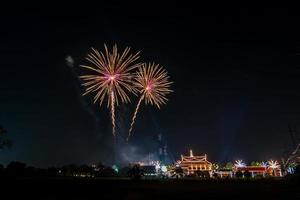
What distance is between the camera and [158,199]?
29422mm

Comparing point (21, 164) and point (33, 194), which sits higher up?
point (21, 164)

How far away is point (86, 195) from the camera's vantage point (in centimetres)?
3178

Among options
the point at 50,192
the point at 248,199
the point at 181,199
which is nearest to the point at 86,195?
the point at 50,192

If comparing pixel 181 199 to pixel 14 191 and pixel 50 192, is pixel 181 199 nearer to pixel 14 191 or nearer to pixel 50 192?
pixel 50 192

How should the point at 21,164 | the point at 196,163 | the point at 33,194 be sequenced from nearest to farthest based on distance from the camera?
the point at 33,194 < the point at 21,164 < the point at 196,163

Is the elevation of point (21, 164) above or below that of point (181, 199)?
above

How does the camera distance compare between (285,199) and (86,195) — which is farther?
(86,195)

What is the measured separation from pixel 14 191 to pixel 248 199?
2150cm

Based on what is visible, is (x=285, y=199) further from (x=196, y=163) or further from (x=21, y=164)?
(x=196, y=163)

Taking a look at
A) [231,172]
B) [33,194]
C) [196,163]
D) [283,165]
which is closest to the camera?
[33,194]

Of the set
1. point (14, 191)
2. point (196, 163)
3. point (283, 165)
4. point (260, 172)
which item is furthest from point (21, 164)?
point (283, 165)

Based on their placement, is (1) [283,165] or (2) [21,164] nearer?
(2) [21,164]

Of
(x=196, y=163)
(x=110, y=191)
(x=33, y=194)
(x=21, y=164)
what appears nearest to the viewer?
(x=33, y=194)

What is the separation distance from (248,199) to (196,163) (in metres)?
113
